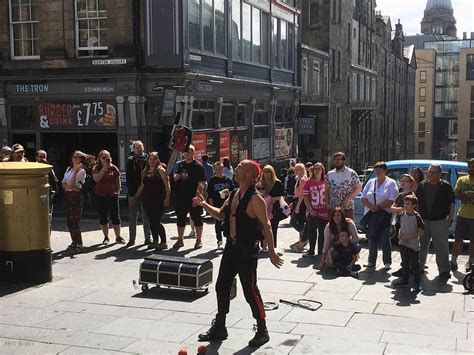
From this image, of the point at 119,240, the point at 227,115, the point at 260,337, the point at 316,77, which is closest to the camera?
the point at 260,337

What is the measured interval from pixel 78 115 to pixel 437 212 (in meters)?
12.7

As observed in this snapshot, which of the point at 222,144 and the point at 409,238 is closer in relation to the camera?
the point at 409,238

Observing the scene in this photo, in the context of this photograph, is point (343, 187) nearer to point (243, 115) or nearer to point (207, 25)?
point (207, 25)

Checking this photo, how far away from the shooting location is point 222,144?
Answer: 2241 centimetres

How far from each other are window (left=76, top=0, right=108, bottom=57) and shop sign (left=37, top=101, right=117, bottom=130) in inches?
63.3

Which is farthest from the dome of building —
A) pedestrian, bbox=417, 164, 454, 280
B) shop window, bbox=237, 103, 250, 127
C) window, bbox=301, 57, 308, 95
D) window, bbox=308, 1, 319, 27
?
pedestrian, bbox=417, 164, 454, 280

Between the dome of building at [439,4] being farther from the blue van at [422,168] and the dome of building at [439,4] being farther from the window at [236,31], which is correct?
the blue van at [422,168]

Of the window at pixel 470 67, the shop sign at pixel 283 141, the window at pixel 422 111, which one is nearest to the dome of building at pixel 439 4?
the window at pixel 422 111

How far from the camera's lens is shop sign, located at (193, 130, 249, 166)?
66.5 ft

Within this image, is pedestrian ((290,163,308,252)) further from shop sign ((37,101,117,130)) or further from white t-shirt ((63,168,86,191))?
shop sign ((37,101,117,130))

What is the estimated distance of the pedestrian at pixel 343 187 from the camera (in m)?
10.1

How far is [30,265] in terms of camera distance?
8.62 m

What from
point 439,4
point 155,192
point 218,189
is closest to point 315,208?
point 218,189

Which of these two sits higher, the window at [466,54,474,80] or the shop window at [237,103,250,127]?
the window at [466,54,474,80]
